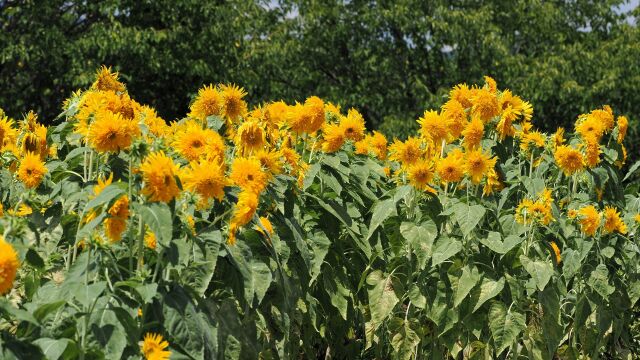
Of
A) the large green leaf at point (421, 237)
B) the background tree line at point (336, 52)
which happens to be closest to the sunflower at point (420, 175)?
the large green leaf at point (421, 237)

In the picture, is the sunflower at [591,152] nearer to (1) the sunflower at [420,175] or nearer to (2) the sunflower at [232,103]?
(1) the sunflower at [420,175]

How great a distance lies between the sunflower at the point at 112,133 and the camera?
2730 millimetres

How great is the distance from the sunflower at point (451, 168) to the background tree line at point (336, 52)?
11.2m

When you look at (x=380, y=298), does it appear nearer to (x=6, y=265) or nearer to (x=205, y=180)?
(x=205, y=180)

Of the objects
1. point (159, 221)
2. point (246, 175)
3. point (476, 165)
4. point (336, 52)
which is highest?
point (336, 52)

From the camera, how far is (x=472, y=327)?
402 cm

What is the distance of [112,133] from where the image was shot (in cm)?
274

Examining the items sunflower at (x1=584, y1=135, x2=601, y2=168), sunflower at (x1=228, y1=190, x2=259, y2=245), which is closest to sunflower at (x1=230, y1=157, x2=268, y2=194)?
sunflower at (x1=228, y1=190, x2=259, y2=245)

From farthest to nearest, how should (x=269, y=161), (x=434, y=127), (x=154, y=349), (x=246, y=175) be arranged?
(x=434, y=127), (x=269, y=161), (x=246, y=175), (x=154, y=349)

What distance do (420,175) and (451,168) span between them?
138 millimetres

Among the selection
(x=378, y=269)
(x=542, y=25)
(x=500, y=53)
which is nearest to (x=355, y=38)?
(x=500, y=53)

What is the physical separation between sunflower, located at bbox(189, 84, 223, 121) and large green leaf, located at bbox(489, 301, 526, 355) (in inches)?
53.9

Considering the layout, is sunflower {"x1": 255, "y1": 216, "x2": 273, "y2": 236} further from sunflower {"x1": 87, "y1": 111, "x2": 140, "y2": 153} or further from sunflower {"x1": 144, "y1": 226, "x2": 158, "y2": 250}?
sunflower {"x1": 87, "y1": 111, "x2": 140, "y2": 153}

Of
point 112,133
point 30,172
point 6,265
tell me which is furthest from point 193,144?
point 6,265
